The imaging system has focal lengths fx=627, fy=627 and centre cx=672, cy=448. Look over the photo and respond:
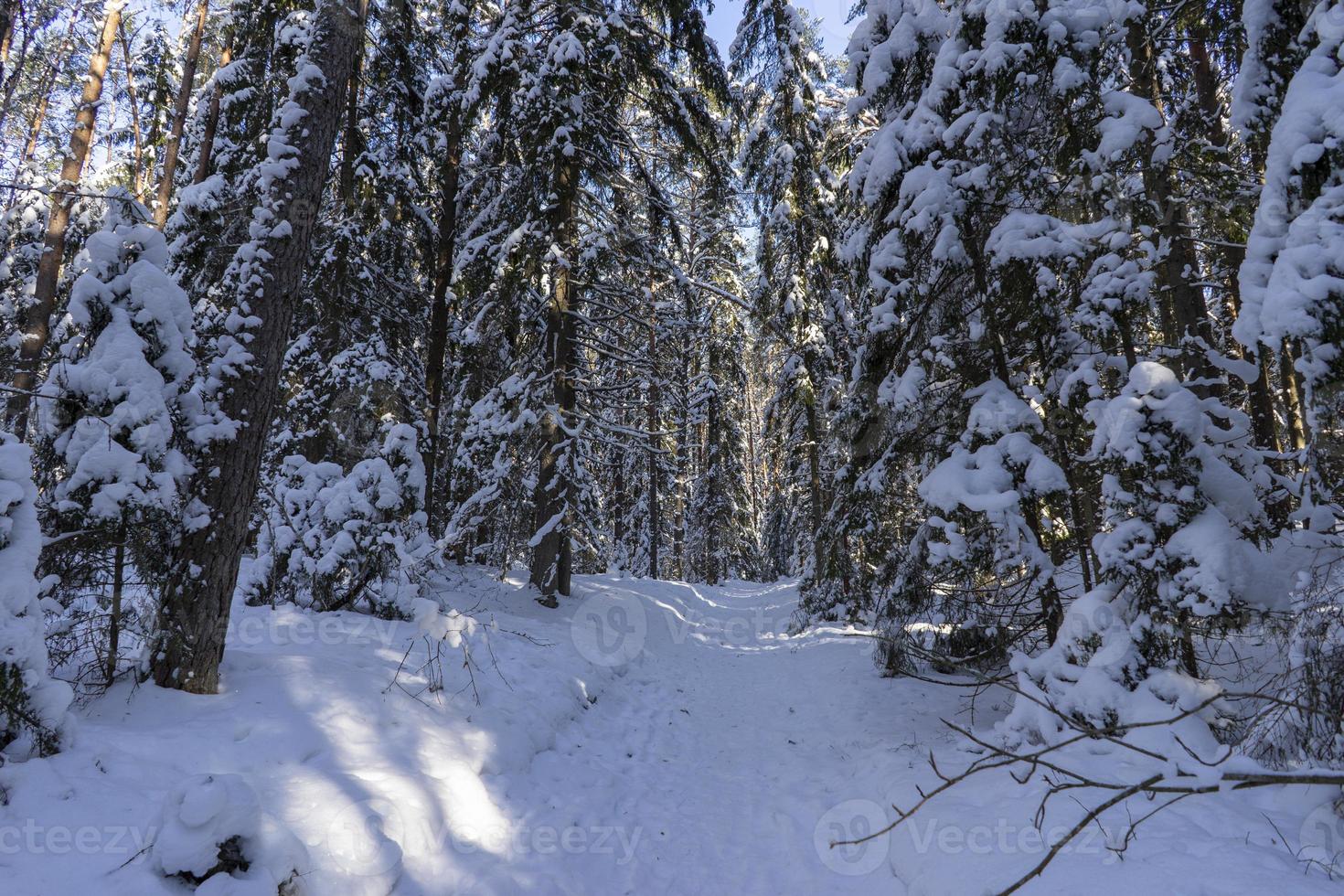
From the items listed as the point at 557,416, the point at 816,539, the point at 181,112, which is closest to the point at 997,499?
the point at 816,539

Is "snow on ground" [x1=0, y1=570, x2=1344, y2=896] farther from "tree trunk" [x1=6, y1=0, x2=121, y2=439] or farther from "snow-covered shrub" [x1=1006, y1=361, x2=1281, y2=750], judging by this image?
"tree trunk" [x1=6, y1=0, x2=121, y2=439]

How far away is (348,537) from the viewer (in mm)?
7137

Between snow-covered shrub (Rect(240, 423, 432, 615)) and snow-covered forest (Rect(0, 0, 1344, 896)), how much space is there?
0.19 ft

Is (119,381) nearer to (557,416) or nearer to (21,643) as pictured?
(21,643)

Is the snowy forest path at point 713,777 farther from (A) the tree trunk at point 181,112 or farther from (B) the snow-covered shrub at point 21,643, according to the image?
(A) the tree trunk at point 181,112

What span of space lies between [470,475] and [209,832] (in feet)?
34.7

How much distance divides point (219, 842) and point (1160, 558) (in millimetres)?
5776

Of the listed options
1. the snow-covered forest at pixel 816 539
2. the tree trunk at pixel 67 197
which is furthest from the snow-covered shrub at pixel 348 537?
the tree trunk at pixel 67 197

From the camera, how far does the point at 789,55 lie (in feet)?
43.1

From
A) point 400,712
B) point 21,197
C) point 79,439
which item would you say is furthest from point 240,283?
point 21,197

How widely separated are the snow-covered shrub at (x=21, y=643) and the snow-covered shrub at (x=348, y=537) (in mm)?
3582

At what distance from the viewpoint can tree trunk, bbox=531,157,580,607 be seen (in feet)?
35.3

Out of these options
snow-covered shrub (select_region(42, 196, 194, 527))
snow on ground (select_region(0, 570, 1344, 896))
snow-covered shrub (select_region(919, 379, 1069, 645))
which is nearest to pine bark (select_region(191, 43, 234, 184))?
snow-covered shrub (select_region(42, 196, 194, 527))

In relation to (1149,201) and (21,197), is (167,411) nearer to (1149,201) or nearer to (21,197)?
(1149,201)
